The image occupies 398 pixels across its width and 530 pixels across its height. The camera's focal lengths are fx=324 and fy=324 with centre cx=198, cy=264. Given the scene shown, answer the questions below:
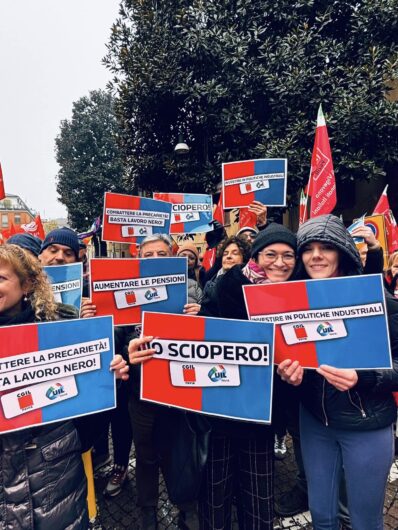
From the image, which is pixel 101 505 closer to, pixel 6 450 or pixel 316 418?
pixel 6 450

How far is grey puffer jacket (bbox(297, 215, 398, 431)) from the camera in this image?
1561 mm

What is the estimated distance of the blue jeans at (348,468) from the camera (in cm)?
161

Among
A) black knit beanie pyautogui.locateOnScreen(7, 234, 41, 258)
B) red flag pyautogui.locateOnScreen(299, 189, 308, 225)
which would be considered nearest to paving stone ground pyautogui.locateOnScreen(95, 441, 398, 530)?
black knit beanie pyautogui.locateOnScreen(7, 234, 41, 258)

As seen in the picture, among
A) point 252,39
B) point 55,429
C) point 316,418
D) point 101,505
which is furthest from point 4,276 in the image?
point 252,39

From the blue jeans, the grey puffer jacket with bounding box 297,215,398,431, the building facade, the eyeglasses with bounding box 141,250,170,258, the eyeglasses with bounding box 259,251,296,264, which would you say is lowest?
the blue jeans

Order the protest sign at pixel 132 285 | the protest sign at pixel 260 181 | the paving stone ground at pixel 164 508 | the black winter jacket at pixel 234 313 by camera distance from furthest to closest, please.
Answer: the protest sign at pixel 260 181
the paving stone ground at pixel 164 508
the protest sign at pixel 132 285
the black winter jacket at pixel 234 313

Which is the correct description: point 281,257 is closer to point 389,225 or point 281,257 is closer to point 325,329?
point 325,329

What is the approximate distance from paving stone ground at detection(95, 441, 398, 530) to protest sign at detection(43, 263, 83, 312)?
167 cm

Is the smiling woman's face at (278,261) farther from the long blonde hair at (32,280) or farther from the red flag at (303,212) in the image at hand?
the red flag at (303,212)

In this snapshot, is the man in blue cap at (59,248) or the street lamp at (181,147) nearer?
the man in blue cap at (59,248)

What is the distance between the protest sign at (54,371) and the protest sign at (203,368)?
23 cm

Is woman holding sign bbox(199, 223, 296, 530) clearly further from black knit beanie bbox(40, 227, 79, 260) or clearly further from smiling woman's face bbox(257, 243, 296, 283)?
black knit beanie bbox(40, 227, 79, 260)

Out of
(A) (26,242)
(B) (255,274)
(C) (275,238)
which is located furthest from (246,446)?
(A) (26,242)

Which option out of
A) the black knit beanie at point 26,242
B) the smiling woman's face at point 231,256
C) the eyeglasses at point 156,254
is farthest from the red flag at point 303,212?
the black knit beanie at point 26,242
